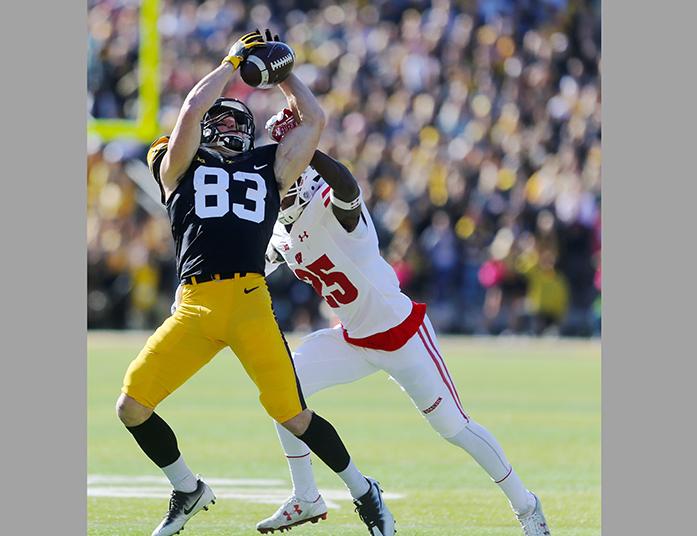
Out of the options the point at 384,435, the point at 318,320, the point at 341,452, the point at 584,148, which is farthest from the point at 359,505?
the point at 584,148

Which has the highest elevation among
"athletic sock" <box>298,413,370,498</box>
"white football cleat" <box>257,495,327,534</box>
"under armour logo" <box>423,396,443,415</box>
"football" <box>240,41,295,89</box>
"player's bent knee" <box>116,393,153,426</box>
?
"football" <box>240,41,295,89</box>

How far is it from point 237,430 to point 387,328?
4.32m

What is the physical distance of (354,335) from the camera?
265 inches

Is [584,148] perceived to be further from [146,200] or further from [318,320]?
[146,200]

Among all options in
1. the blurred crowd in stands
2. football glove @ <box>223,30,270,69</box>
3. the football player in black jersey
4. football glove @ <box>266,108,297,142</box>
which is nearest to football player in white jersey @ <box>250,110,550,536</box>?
football glove @ <box>266,108,297,142</box>

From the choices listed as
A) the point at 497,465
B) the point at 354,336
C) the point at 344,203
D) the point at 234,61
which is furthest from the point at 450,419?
the point at 234,61

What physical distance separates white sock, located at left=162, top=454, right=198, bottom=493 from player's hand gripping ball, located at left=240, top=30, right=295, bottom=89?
5.91 feet

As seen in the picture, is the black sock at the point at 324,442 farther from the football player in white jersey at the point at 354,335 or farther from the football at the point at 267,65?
the football at the point at 267,65

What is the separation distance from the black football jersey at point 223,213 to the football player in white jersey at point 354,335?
13.4 inches

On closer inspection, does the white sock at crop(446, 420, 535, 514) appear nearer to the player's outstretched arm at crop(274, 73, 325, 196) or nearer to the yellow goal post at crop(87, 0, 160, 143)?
the player's outstretched arm at crop(274, 73, 325, 196)

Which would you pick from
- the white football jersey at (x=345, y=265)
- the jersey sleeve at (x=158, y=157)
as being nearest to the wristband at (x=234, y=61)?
the jersey sleeve at (x=158, y=157)

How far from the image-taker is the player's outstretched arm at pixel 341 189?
6.27 m

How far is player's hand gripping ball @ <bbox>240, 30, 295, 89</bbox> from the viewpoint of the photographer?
20.1 feet

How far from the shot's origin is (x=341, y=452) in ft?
20.4
